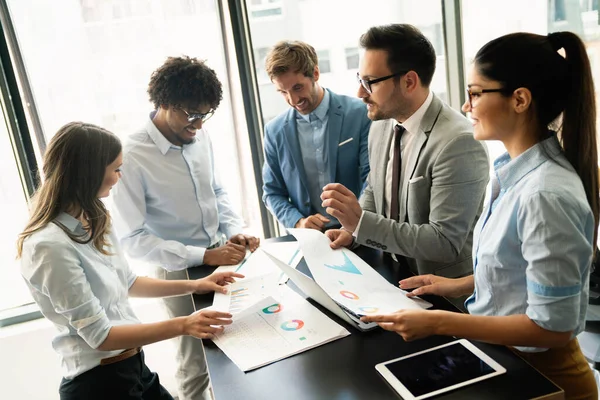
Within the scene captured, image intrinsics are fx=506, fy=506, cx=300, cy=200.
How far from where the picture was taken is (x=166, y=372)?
118 inches

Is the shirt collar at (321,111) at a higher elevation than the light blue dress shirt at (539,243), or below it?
higher

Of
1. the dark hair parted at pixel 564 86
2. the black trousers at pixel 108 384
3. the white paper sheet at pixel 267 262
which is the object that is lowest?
the black trousers at pixel 108 384

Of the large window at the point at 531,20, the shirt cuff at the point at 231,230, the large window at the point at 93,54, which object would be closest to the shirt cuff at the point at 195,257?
the shirt cuff at the point at 231,230

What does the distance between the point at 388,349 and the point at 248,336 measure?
1.24 feet

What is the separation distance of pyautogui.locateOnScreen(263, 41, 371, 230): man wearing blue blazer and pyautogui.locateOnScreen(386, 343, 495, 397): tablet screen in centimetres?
122

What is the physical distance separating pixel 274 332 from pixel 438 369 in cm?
45

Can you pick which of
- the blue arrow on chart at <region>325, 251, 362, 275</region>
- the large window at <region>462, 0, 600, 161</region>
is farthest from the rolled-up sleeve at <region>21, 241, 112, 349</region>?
the large window at <region>462, 0, 600, 161</region>

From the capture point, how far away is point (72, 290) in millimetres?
1382

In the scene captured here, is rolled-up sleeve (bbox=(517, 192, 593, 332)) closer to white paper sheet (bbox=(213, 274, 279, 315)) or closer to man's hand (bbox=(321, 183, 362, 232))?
man's hand (bbox=(321, 183, 362, 232))

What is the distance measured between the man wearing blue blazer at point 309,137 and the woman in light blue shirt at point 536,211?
3.74 ft

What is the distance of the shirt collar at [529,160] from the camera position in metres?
1.17

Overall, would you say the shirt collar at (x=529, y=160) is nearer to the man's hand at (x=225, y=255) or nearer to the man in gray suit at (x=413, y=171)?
the man in gray suit at (x=413, y=171)

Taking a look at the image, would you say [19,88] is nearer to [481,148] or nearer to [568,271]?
[481,148]

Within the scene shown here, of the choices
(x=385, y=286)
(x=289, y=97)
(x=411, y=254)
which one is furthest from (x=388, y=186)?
(x=289, y=97)
